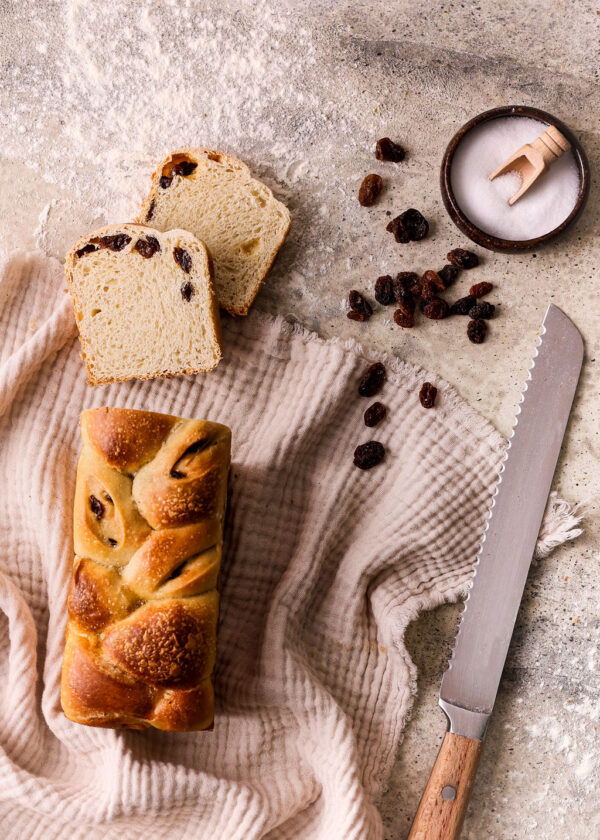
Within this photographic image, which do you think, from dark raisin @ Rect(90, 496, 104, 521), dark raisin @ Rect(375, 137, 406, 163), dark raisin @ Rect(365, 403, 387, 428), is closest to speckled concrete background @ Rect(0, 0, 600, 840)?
dark raisin @ Rect(375, 137, 406, 163)

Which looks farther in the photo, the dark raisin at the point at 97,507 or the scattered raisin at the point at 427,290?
the scattered raisin at the point at 427,290

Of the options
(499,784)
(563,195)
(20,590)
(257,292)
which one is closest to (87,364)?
(257,292)

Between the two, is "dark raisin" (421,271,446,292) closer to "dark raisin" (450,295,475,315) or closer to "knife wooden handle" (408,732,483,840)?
"dark raisin" (450,295,475,315)

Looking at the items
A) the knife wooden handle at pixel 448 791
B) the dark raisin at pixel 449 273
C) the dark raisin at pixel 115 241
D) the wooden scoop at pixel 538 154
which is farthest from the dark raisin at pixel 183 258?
the knife wooden handle at pixel 448 791

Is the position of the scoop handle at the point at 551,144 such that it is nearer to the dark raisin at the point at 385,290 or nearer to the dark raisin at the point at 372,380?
the dark raisin at the point at 385,290

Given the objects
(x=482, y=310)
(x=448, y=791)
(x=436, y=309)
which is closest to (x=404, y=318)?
(x=436, y=309)

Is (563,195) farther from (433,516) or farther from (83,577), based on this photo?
(83,577)
